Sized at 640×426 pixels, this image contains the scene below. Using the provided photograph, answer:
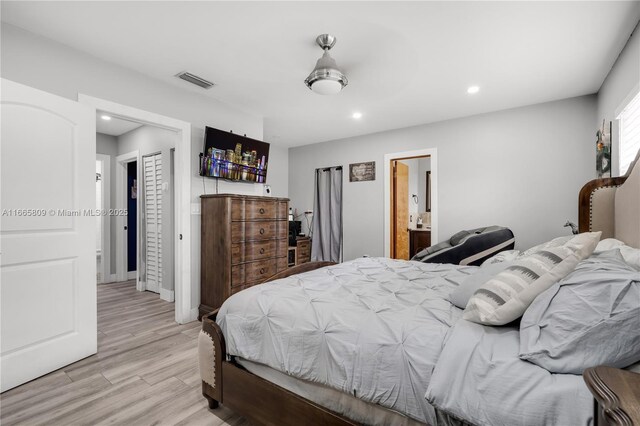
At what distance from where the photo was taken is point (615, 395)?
Answer: 56 cm

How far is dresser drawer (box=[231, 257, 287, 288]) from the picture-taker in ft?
10.4

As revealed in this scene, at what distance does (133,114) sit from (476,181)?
4.21 meters

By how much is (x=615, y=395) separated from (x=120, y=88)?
356 centimetres

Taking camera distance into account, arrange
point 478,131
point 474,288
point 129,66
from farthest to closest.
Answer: point 478,131 < point 129,66 < point 474,288

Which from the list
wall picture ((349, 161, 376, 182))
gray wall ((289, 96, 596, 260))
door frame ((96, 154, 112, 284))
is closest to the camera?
gray wall ((289, 96, 596, 260))

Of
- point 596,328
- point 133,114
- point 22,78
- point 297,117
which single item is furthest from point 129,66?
point 596,328

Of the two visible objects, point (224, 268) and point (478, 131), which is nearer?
point (224, 268)

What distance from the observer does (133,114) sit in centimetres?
276

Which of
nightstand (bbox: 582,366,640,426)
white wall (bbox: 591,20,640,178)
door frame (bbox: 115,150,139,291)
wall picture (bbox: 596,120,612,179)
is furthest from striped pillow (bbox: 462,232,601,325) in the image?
door frame (bbox: 115,150,139,291)

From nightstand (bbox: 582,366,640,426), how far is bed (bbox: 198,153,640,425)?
223mm

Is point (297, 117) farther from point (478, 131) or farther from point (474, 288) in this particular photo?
point (474, 288)

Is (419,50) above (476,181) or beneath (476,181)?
above

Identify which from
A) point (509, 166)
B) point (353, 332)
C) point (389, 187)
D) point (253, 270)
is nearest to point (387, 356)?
point (353, 332)

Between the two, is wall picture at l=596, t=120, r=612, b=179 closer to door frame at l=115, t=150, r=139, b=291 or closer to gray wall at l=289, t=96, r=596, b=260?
gray wall at l=289, t=96, r=596, b=260
